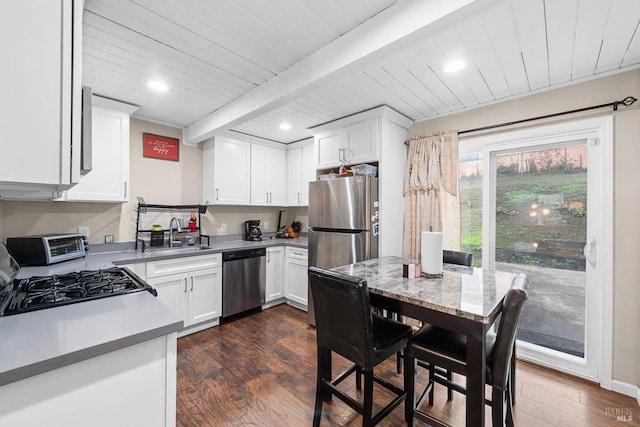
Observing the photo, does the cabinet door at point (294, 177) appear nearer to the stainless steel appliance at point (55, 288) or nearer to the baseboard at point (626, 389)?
the stainless steel appliance at point (55, 288)

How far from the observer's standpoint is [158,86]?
2393 mm

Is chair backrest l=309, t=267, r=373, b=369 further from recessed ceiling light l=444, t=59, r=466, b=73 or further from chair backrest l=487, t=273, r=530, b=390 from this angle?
recessed ceiling light l=444, t=59, r=466, b=73

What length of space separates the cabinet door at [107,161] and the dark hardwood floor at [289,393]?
164cm

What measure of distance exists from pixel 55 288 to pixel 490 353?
2.25 meters

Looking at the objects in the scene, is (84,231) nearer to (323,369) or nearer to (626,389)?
(323,369)

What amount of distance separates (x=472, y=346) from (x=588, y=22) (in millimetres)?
1941

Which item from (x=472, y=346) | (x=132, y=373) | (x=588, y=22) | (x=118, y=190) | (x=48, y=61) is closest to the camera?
(x=48, y=61)

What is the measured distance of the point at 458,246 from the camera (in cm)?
286

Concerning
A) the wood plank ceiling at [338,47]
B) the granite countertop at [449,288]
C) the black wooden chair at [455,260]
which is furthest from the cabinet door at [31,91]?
the black wooden chair at [455,260]

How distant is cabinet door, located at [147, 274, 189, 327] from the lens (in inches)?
105

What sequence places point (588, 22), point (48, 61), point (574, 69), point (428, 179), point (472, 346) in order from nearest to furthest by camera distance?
point (48, 61)
point (472, 346)
point (588, 22)
point (574, 69)
point (428, 179)

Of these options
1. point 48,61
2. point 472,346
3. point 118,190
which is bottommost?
point 472,346

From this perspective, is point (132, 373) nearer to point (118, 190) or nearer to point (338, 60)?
point (338, 60)

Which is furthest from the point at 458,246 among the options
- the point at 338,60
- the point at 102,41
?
the point at 102,41
